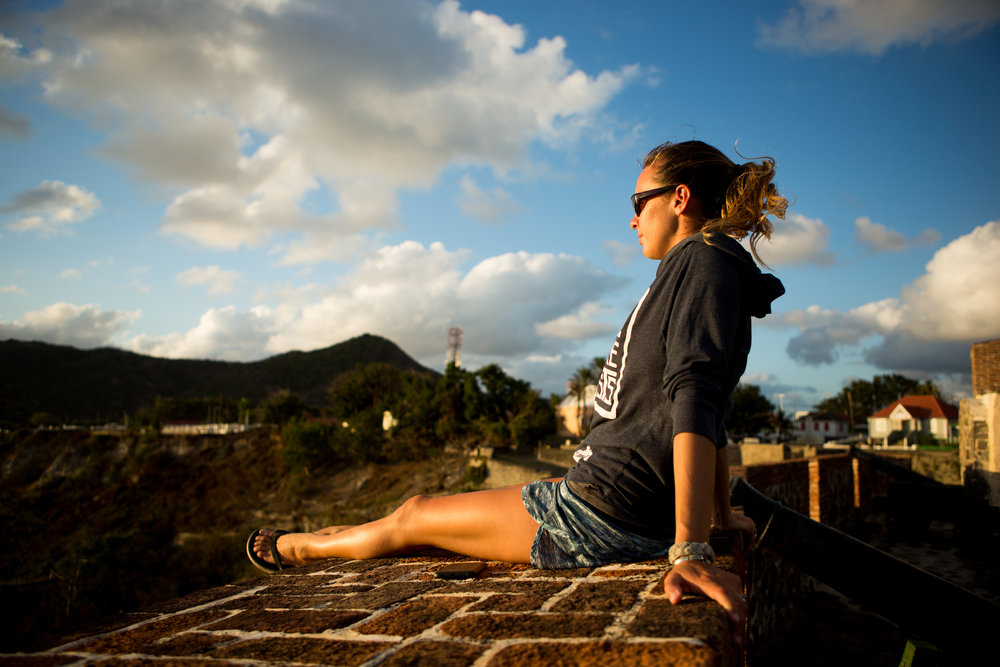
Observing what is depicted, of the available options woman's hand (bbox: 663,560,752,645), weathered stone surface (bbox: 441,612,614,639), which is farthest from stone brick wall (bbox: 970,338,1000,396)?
weathered stone surface (bbox: 441,612,614,639)

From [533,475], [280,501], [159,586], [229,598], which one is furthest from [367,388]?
[229,598]

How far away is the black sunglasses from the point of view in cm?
178

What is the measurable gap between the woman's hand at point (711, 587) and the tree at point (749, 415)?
37.8 metres

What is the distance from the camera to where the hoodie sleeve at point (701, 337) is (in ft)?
4.33

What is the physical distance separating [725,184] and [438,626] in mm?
1499

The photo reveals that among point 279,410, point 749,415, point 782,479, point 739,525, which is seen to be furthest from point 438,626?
point 279,410

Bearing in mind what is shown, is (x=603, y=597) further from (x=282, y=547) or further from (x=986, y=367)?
(x=986, y=367)

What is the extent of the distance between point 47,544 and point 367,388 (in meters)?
21.9

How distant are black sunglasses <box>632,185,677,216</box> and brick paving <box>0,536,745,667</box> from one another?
109cm

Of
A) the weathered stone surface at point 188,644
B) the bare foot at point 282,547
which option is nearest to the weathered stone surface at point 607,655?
the weathered stone surface at point 188,644

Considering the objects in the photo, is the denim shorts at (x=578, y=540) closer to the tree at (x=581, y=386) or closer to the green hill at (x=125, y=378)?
the tree at (x=581, y=386)

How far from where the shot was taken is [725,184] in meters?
1.77

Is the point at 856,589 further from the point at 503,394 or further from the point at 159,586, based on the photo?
the point at 159,586

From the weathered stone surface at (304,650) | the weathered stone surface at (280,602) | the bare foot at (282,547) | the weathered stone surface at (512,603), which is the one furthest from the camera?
the bare foot at (282,547)
